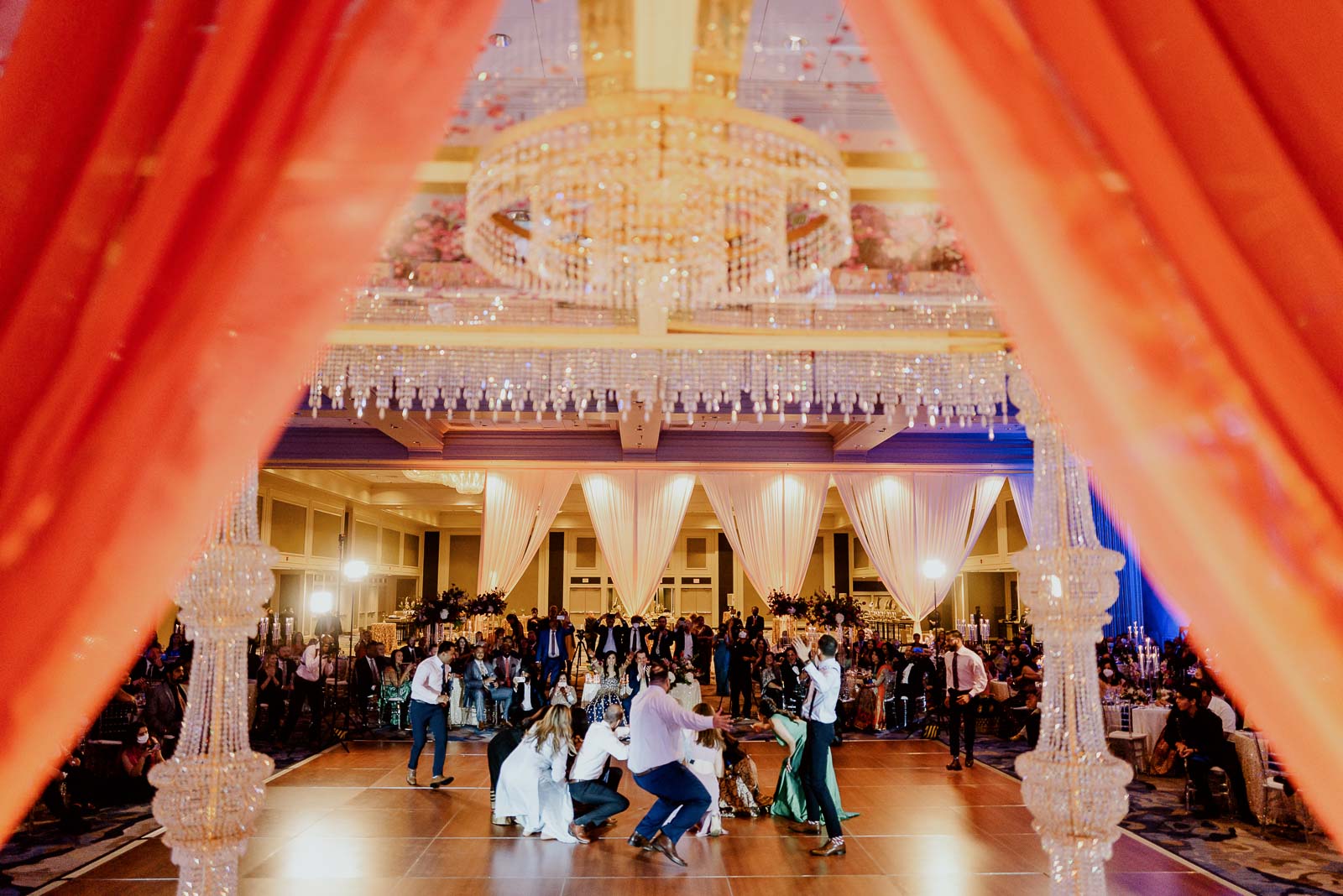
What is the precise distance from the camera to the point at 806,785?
6.09 m

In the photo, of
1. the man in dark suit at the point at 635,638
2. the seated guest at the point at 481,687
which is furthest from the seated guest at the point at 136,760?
the man in dark suit at the point at 635,638

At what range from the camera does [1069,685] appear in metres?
3.23

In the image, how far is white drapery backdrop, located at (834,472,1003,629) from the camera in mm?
14766

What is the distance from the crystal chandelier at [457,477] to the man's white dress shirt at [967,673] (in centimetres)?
847

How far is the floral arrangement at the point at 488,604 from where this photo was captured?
1354 centimetres

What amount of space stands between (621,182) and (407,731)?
33.8ft

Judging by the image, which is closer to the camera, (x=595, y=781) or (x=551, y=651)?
(x=595, y=781)

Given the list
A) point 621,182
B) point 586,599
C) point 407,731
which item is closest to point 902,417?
point 407,731

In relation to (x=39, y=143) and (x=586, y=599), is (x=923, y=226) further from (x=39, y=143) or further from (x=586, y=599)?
(x=586, y=599)

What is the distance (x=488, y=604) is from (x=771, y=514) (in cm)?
483

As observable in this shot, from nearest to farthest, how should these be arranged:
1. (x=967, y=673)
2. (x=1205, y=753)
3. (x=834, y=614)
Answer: (x=1205, y=753) → (x=967, y=673) → (x=834, y=614)

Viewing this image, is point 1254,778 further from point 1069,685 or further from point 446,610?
point 446,610

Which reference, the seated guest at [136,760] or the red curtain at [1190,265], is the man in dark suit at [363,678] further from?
the red curtain at [1190,265]

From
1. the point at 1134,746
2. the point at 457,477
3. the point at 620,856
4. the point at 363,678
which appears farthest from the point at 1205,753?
the point at 457,477
